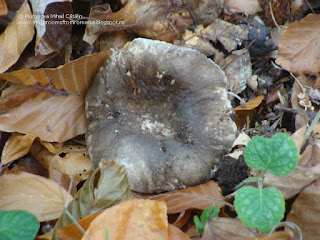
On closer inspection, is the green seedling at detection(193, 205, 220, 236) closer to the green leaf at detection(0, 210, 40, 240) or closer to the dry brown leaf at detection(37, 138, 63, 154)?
the green leaf at detection(0, 210, 40, 240)

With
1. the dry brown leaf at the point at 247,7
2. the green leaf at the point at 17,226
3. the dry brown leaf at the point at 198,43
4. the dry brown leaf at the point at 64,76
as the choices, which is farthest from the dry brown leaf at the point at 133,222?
the dry brown leaf at the point at 247,7

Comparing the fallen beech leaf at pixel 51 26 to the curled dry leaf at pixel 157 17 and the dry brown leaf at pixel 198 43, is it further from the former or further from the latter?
the dry brown leaf at pixel 198 43

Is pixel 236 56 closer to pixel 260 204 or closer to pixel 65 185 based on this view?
pixel 260 204

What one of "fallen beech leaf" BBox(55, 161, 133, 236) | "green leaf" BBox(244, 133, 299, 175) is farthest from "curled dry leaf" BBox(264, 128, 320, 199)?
"fallen beech leaf" BBox(55, 161, 133, 236)

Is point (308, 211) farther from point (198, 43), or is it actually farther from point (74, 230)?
point (198, 43)

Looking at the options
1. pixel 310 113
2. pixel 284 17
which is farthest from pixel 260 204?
pixel 284 17

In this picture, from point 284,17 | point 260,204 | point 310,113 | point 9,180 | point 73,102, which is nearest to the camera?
point 260,204
